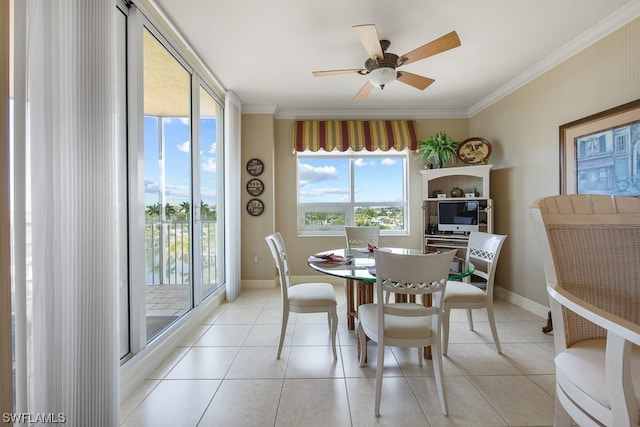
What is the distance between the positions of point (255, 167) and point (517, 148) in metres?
3.50

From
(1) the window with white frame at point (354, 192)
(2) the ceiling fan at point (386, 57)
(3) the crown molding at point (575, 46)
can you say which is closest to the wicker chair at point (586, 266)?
(2) the ceiling fan at point (386, 57)

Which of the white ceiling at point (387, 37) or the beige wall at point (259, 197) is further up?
the white ceiling at point (387, 37)

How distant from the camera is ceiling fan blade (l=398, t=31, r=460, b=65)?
184cm

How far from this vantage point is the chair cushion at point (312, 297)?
7.05 ft

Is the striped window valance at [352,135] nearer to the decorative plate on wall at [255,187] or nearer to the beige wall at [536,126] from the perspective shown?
the decorative plate on wall at [255,187]

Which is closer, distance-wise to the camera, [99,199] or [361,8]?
[99,199]

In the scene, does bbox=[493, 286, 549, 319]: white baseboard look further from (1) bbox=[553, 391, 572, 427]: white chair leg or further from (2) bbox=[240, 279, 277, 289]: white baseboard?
(2) bbox=[240, 279, 277, 289]: white baseboard

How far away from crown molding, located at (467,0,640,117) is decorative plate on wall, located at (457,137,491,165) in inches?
23.3

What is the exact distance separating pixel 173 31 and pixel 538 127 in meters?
3.83

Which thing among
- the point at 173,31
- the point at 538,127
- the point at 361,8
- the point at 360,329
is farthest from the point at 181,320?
the point at 538,127

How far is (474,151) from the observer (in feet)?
12.4

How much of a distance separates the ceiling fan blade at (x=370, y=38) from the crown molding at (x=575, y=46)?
73.6 inches

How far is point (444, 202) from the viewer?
3.92 metres

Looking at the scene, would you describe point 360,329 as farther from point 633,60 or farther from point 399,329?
point 633,60
